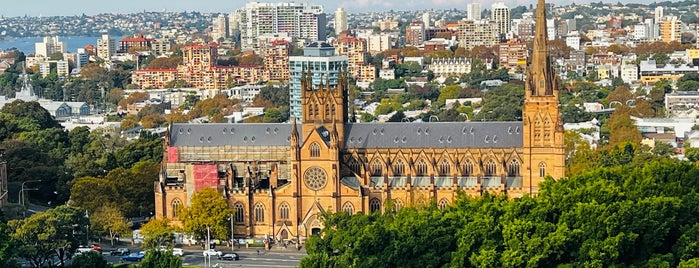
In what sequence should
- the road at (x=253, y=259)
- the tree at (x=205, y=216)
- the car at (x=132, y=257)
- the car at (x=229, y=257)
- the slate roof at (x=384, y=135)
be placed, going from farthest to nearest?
the slate roof at (x=384, y=135), the tree at (x=205, y=216), the car at (x=229, y=257), the car at (x=132, y=257), the road at (x=253, y=259)

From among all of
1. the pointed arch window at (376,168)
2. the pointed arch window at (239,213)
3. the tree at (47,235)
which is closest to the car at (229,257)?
the pointed arch window at (239,213)

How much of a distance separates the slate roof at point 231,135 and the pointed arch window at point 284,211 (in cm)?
446

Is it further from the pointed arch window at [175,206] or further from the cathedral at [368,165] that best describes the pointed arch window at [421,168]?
the pointed arch window at [175,206]

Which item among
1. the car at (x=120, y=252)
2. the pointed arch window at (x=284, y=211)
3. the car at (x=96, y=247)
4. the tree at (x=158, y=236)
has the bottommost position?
the car at (x=120, y=252)

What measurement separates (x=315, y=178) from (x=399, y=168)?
17.5 ft

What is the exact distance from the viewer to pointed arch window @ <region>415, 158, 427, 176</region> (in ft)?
283

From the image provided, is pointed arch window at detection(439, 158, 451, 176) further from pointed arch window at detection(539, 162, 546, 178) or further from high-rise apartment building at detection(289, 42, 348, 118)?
high-rise apartment building at detection(289, 42, 348, 118)

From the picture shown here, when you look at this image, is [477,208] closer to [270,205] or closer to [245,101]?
[270,205]

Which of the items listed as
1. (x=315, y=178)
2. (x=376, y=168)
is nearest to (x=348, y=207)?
(x=315, y=178)

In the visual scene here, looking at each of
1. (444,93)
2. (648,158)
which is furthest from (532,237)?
(444,93)

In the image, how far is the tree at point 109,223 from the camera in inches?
3250

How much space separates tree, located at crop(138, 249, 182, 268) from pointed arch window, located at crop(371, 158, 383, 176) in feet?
80.5

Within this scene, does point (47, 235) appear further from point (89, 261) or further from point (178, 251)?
point (178, 251)

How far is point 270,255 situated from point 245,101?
113 metres
